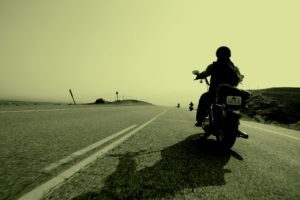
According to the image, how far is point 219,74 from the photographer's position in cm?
519

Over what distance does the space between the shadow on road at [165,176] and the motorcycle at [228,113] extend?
1.36 ft

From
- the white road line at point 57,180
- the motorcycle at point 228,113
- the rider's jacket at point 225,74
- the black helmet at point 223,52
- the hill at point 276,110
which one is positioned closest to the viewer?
the white road line at point 57,180

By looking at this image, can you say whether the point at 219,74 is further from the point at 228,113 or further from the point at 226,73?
the point at 228,113

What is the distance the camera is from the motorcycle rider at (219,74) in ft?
16.8

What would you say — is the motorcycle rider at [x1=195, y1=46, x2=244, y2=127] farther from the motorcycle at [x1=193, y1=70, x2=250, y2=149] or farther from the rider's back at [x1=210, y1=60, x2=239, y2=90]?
the motorcycle at [x1=193, y1=70, x2=250, y2=149]

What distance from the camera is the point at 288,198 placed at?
2328 millimetres

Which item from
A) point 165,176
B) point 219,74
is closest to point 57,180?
point 165,176

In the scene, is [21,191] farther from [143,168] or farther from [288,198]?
[288,198]

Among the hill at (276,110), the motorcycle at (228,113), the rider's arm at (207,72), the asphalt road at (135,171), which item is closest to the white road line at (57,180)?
the asphalt road at (135,171)

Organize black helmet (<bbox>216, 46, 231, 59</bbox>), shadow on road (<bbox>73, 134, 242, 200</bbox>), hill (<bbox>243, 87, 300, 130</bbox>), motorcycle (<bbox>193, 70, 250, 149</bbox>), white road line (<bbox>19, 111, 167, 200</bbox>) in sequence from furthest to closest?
hill (<bbox>243, 87, 300, 130</bbox>), black helmet (<bbox>216, 46, 231, 59</bbox>), motorcycle (<bbox>193, 70, 250, 149</bbox>), shadow on road (<bbox>73, 134, 242, 200</bbox>), white road line (<bbox>19, 111, 167, 200</bbox>)

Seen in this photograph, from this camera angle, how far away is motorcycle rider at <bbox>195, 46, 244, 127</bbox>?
16.8 ft

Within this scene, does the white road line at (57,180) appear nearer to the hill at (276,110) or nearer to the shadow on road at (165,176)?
the shadow on road at (165,176)

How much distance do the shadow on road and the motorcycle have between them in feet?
1.36

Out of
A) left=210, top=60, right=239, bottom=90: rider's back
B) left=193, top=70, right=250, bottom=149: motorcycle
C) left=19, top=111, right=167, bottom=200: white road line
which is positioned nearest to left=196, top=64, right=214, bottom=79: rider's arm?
left=210, top=60, right=239, bottom=90: rider's back
